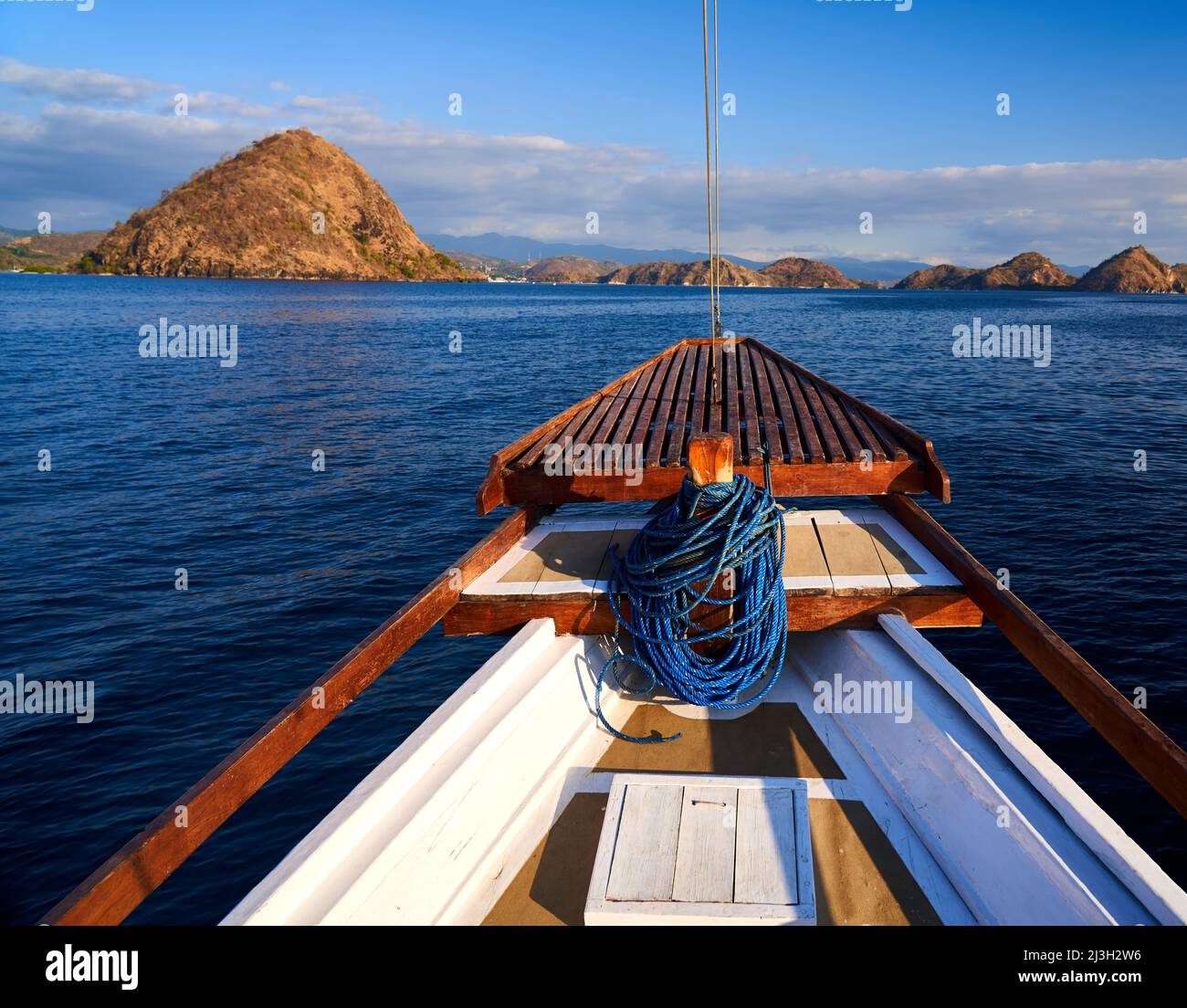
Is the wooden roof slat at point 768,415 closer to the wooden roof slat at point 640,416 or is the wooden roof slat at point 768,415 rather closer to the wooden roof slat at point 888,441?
the wooden roof slat at point 888,441

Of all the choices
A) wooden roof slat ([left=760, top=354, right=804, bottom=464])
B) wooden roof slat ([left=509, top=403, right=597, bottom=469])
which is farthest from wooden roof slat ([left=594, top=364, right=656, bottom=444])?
wooden roof slat ([left=760, top=354, right=804, bottom=464])

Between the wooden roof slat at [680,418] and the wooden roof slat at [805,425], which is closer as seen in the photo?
the wooden roof slat at [805,425]

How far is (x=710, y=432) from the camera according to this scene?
6523 mm

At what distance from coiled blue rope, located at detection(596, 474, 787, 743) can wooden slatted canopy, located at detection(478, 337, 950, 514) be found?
0.79 metres

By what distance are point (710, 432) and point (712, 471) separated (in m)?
0.91

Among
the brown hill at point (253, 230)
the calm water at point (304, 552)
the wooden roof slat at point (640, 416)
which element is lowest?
the calm water at point (304, 552)

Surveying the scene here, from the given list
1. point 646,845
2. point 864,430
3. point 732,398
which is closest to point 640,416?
point 732,398

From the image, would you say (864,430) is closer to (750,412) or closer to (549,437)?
(750,412)

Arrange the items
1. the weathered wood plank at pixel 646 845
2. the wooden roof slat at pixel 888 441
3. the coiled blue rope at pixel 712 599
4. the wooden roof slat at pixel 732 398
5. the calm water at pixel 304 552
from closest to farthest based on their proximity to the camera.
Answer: the weathered wood plank at pixel 646 845 → the coiled blue rope at pixel 712 599 → the wooden roof slat at pixel 888 441 → the wooden roof slat at pixel 732 398 → the calm water at pixel 304 552

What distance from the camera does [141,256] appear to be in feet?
557

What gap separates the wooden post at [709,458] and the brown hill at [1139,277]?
21435 centimetres

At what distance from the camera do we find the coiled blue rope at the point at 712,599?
5484 millimetres

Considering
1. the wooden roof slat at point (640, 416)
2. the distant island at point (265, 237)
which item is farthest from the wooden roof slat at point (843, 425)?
the distant island at point (265, 237)
